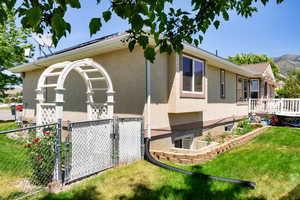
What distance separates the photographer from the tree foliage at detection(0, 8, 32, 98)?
14.4 meters

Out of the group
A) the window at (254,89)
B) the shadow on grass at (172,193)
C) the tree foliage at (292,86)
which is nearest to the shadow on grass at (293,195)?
the shadow on grass at (172,193)

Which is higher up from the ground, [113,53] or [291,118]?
[113,53]

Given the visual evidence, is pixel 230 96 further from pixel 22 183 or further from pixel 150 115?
pixel 22 183

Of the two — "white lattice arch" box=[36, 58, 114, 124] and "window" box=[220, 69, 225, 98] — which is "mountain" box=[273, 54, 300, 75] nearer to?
"window" box=[220, 69, 225, 98]

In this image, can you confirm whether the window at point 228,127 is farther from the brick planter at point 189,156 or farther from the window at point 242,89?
the brick planter at point 189,156

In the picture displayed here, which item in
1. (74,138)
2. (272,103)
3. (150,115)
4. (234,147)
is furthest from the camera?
(272,103)

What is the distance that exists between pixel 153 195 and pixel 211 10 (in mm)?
3642

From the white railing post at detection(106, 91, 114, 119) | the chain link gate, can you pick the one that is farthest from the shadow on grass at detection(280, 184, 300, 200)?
the white railing post at detection(106, 91, 114, 119)

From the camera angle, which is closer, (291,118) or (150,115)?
(150,115)

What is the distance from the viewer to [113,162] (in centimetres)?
568

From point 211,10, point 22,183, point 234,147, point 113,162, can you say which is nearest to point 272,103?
point 234,147

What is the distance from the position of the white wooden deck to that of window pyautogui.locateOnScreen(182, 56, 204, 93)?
8552 mm

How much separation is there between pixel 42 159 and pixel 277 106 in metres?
15.1

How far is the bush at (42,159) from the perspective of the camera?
4574mm
